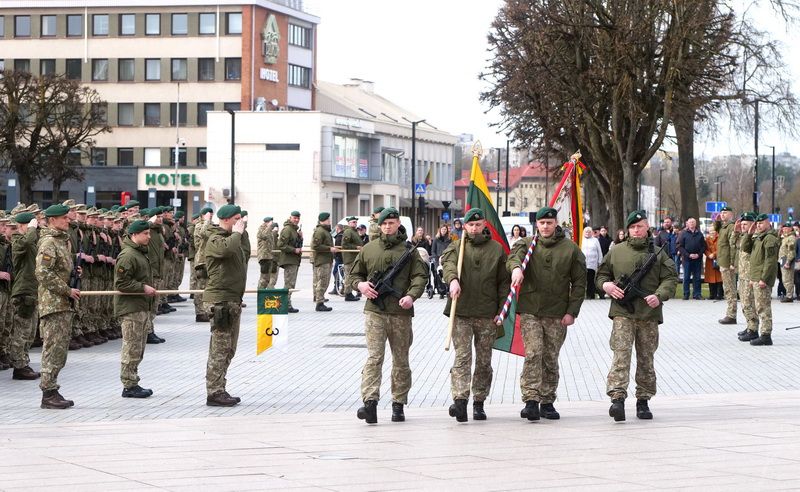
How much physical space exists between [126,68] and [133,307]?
73701 mm

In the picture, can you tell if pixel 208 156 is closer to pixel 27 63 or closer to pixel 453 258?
pixel 27 63

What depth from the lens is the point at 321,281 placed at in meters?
28.4

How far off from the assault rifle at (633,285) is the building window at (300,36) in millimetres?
77032

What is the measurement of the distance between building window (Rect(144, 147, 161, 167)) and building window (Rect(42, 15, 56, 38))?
9.48 m

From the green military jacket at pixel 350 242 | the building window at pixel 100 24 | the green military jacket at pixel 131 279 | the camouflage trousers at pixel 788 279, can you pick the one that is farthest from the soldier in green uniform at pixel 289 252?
the building window at pixel 100 24

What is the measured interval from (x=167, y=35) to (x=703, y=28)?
179ft

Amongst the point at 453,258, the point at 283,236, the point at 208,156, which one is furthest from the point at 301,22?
the point at 453,258

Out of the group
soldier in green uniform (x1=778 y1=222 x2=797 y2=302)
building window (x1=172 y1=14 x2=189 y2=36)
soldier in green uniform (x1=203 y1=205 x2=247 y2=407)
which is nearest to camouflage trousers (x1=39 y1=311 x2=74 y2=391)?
soldier in green uniform (x1=203 y1=205 x2=247 y2=407)

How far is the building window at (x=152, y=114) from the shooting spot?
85.8 metres

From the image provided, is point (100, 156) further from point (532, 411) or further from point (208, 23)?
point (532, 411)

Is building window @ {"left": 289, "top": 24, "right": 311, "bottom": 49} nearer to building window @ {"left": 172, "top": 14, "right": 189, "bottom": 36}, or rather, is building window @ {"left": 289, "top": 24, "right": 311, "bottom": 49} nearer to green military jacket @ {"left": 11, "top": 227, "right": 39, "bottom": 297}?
building window @ {"left": 172, "top": 14, "right": 189, "bottom": 36}

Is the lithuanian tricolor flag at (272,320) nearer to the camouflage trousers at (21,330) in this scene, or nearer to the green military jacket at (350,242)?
the camouflage trousers at (21,330)

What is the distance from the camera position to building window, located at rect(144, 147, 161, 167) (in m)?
85.4

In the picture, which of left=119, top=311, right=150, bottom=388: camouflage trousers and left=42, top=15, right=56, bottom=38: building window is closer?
left=119, top=311, right=150, bottom=388: camouflage trousers
